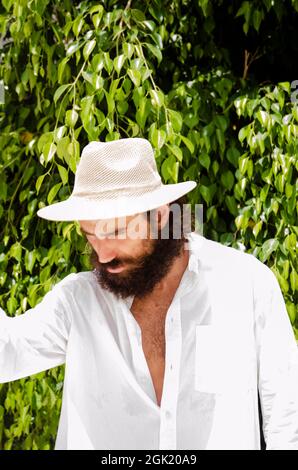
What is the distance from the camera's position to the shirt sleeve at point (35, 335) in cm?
175

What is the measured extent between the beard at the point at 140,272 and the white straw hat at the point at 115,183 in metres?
0.12

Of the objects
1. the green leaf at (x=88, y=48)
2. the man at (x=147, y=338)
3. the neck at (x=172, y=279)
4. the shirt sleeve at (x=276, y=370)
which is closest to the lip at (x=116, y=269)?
the man at (x=147, y=338)

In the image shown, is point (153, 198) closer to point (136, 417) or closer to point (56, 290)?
point (56, 290)

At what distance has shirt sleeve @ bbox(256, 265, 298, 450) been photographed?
1675mm

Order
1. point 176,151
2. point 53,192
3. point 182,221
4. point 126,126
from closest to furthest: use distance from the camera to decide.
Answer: point 182,221
point 176,151
point 53,192
point 126,126

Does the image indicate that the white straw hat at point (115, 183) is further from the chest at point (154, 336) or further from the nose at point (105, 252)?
the chest at point (154, 336)

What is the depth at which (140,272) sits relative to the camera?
1.76 metres

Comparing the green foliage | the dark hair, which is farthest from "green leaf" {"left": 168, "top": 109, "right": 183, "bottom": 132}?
the dark hair

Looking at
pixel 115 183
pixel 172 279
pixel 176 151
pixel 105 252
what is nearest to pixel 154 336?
pixel 172 279

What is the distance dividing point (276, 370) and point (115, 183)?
47 centimetres

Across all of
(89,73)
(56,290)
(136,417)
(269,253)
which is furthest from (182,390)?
(89,73)

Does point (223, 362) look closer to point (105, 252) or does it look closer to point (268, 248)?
point (105, 252)

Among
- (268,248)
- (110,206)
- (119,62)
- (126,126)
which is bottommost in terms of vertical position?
(268,248)
